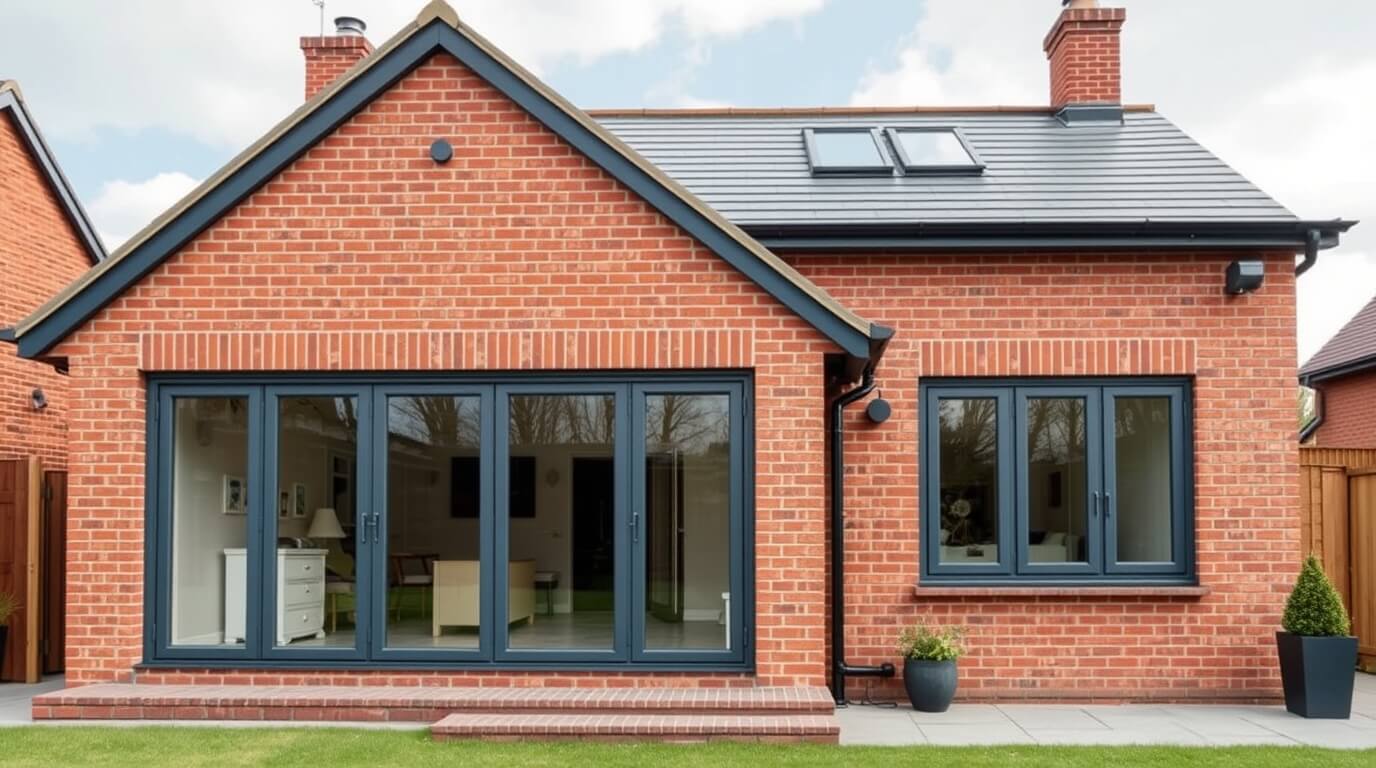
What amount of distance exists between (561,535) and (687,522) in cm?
95

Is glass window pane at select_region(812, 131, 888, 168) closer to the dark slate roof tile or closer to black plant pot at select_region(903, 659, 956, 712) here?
the dark slate roof tile

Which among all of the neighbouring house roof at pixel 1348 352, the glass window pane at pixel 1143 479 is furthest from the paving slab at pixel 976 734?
the neighbouring house roof at pixel 1348 352

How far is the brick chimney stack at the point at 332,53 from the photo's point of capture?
13594 millimetres

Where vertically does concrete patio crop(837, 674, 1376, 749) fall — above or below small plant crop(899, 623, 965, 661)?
below

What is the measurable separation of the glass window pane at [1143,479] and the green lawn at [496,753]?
2.37 meters

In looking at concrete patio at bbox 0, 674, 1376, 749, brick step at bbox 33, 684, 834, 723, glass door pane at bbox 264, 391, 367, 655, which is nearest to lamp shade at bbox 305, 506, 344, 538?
glass door pane at bbox 264, 391, 367, 655

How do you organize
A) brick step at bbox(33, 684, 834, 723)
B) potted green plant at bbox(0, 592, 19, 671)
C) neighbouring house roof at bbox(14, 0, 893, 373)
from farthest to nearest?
potted green plant at bbox(0, 592, 19, 671) → neighbouring house roof at bbox(14, 0, 893, 373) → brick step at bbox(33, 684, 834, 723)

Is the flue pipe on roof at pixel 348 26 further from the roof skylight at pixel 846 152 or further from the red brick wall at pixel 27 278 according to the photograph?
the roof skylight at pixel 846 152

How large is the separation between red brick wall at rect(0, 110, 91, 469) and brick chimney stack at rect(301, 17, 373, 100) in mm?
3305

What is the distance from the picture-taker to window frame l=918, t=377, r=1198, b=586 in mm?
9953

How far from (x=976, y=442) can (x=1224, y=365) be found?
6.89 feet

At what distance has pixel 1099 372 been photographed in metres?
9.86

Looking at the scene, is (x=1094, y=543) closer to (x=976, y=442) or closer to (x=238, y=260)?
(x=976, y=442)

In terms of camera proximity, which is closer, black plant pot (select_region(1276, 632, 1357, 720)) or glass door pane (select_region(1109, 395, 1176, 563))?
black plant pot (select_region(1276, 632, 1357, 720))
